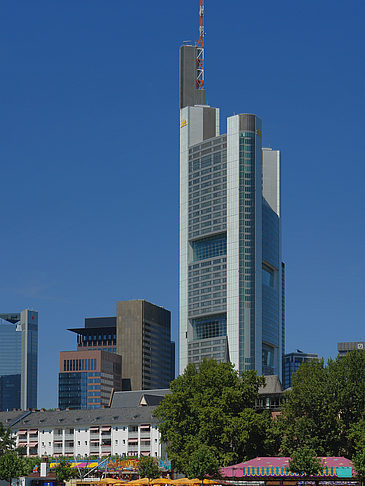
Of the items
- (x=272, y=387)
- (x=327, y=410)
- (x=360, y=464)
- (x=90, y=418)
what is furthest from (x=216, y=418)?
(x=90, y=418)

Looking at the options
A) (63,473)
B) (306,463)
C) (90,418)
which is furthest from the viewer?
(90,418)

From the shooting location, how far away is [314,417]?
111938mm

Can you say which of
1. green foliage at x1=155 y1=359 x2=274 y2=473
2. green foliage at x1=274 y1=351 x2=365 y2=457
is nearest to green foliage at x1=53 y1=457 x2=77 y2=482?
green foliage at x1=155 y1=359 x2=274 y2=473

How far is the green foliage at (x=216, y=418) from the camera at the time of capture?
11606 cm

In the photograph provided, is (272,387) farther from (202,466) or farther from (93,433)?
(202,466)

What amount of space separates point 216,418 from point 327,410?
601 inches

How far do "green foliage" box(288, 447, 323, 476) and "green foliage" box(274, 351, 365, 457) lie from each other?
12229 mm

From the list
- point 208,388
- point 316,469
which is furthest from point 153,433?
point 316,469

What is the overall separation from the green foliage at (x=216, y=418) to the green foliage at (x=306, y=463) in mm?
17909

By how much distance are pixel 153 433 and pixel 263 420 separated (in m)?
52.2

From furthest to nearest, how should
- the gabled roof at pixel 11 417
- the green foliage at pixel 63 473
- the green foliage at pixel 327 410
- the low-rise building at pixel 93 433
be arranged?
the gabled roof at pixel 11 417 < the low-rise building at pixel 93 433 < the green foliage at pixel 63 473 < the green foliage at pixel 327 410

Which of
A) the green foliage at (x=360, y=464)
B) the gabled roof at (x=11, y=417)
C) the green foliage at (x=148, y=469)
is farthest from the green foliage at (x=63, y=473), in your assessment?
the gabled roof at (x=11, y=417)

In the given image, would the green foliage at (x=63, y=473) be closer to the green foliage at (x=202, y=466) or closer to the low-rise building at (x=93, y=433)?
the low-rise building at (x=93, y=433)

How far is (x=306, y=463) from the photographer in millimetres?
95188
